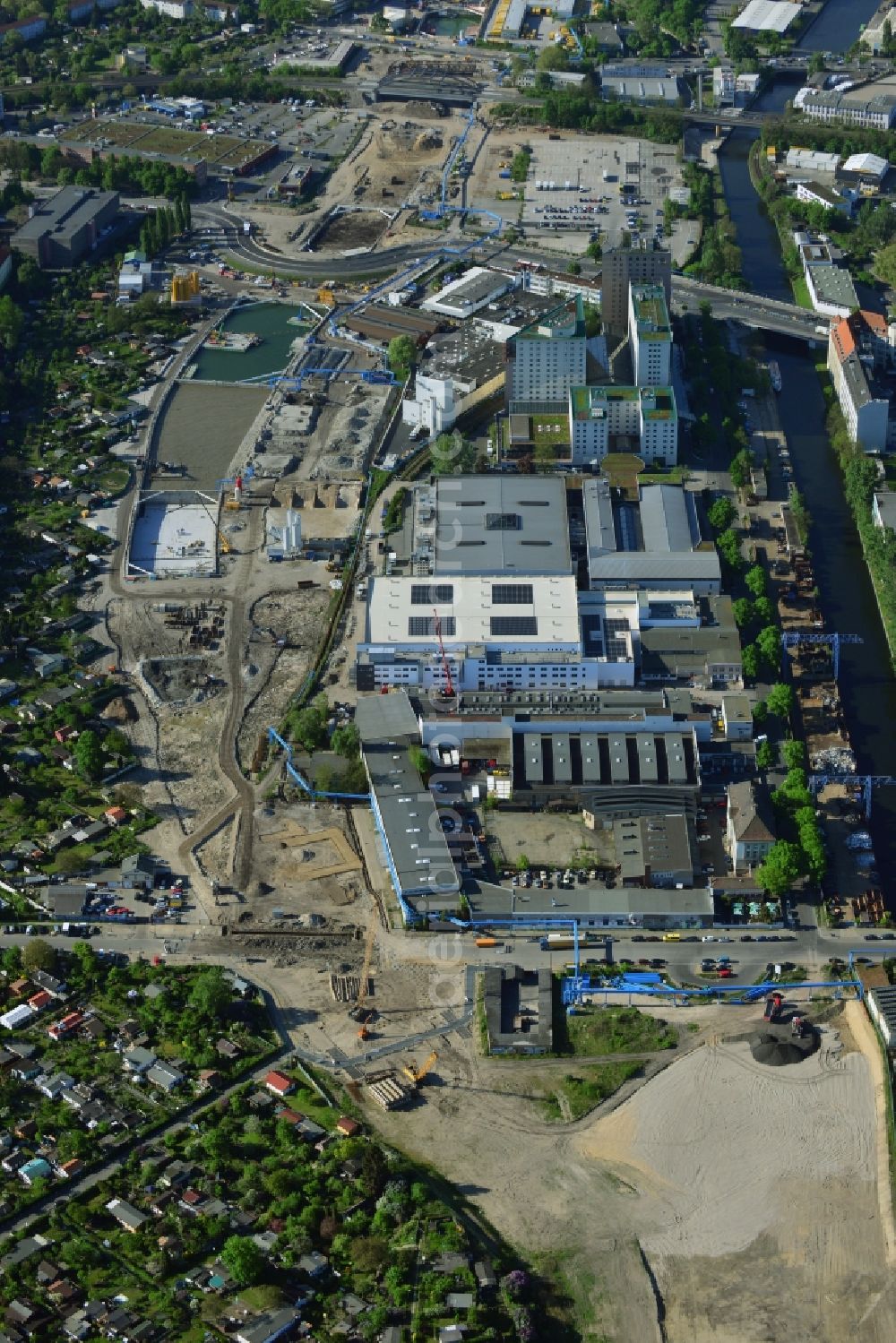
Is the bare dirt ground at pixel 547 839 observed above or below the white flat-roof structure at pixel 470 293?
below

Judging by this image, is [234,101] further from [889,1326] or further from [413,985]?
[889,1326]

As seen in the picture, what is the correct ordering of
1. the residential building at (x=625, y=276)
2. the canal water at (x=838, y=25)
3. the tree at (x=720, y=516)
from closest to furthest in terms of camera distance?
the tree at (x=720, y=516) → the residential building at (x=625, y=276) → the canal water at (x=838, y=25)

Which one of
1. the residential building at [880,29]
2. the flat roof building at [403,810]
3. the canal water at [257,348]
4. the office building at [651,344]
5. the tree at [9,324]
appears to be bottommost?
the canal water at [257,348]

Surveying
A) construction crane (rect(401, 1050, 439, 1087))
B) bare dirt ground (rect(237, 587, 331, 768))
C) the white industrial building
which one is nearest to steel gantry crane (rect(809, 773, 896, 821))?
construction crane (rect(401, 1050, 439, 1087))

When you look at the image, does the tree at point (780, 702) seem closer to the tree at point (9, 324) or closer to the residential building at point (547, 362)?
the residential building at point (547, 362)

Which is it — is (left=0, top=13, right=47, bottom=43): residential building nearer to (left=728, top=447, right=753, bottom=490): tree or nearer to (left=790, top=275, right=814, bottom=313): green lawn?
(left=790, top=275, right=814, bottom=313): green lawn

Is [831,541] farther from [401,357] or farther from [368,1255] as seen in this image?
[368,1255]

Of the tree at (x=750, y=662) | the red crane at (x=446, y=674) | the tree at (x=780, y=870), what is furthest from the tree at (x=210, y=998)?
the tree at (x=750, y=662)

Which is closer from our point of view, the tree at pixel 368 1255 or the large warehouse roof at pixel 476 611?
the tree at pixel 368 1255

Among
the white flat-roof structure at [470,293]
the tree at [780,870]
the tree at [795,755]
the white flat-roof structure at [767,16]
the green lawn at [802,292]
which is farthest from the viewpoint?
the white flat-roof structure at [767,16]
